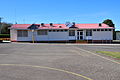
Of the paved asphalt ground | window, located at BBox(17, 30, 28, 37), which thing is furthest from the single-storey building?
the paved asphalt ground

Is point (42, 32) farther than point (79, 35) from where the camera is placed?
No

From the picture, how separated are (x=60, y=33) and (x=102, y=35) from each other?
965 centimetres

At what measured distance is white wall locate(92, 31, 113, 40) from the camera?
34.2 meters

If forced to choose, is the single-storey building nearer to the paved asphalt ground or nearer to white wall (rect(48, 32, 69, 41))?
white wall (rect(48, 32, 69, 41))

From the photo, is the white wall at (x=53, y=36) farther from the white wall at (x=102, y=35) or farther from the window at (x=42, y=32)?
the white wall at (x=102, y=35)

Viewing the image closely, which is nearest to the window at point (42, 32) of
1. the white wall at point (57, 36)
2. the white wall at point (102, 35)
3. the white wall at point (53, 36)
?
the white wall at point (53, 36)

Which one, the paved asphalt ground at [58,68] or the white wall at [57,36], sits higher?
the white wall at [57,36]

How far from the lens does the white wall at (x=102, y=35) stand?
34188mm

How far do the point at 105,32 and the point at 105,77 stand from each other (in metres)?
29.7

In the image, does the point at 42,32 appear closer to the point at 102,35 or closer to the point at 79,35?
the point at 79,35

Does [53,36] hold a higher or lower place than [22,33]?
lower

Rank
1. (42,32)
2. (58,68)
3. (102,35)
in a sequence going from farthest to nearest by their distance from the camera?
(42,32)
(102,35)
(58,68)

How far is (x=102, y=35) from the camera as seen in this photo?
34.5 metres

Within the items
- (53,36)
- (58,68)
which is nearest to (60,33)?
(53,36)
